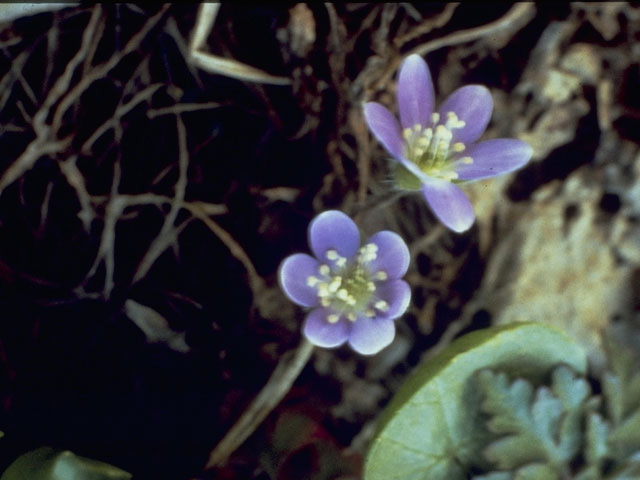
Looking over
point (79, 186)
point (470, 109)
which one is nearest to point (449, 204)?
point (470, 109)

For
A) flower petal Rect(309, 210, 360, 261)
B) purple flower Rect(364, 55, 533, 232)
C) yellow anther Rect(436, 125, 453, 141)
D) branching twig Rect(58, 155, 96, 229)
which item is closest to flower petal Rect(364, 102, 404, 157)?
purple flower Rect(364, 55, 533, 232)

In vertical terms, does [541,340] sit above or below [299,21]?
below

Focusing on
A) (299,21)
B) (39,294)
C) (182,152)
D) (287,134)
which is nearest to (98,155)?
(182,152)

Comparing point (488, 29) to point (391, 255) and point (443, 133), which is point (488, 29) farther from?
point (391, 255)

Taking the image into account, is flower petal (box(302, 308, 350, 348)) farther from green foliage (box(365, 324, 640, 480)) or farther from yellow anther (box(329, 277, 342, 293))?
green foliage (box(365, 324, 640, 480))

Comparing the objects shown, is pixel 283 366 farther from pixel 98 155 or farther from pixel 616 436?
pixel 616 436

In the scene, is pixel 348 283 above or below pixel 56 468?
above
